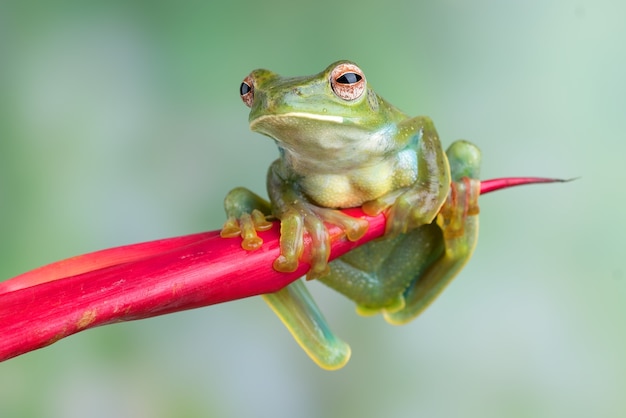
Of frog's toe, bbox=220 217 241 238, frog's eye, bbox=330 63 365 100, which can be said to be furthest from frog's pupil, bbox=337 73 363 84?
frog's toe, bbox=220 217 241 238

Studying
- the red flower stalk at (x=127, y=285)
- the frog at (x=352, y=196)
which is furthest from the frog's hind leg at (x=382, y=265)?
the red flower stalk at (x=127, y=285)

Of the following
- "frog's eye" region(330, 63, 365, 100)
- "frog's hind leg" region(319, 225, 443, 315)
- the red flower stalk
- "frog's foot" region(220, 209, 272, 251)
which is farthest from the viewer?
"frog's hind leg" region(319, 225, 443, 315)

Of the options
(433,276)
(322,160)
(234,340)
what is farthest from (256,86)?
(234,340)

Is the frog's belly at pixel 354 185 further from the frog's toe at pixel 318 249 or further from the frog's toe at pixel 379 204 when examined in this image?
the frog's toe at pixel 318 249

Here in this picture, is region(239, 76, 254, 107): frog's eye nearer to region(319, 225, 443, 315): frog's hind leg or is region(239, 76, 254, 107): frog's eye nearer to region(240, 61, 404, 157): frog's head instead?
region(240, 61, 404, 157): frog's head

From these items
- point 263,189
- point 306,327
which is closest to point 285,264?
point 306,327

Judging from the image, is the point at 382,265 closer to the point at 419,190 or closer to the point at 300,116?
the point at 419,190

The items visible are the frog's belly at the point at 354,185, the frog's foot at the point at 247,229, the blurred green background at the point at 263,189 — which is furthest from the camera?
the blurred green background at the point at 263,189
